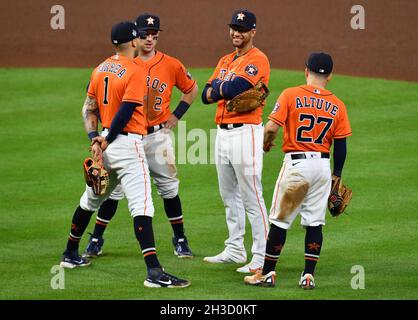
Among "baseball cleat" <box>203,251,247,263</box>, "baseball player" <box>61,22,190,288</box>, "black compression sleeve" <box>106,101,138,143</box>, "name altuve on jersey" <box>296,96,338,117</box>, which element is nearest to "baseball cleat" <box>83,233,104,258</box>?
"baseball player" <box>61,22,190,288</box>

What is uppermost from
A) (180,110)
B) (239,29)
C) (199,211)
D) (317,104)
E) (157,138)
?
(239,29)

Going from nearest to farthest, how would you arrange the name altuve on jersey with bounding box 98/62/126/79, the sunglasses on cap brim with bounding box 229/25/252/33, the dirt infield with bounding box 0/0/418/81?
1. the name altuve on jersey with bounding box 98/62/126/79
2. the sunglasses on cap brim with bounding box 229/25/252/33
3. the dirt infield with bounding box 0/0/418/81

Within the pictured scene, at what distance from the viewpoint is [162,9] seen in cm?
1694

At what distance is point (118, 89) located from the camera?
7.04 metres

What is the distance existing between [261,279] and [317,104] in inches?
54.8

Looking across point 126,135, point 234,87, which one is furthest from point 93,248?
point 234,87

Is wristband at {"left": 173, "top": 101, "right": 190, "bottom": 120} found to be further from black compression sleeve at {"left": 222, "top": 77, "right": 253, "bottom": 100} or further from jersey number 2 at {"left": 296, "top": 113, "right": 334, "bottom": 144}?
jersey number 2 at {"left": 296, "top": 113, "right": 334, "bottom": 144}

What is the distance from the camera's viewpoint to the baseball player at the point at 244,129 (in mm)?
7477

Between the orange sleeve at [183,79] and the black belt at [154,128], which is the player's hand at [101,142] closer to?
the black belt at [154,128]

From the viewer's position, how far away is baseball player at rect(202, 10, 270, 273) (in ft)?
24.5

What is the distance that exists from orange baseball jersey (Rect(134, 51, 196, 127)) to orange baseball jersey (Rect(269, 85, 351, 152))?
157 centimetres

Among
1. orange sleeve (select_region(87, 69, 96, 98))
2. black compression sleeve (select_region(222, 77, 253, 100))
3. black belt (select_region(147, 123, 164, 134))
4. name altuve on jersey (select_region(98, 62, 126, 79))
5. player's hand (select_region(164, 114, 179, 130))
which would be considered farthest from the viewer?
player's hand (select_region(164, 114, 179, 130))

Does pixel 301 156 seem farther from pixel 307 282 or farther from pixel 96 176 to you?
pixel 96 176

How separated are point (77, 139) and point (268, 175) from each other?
3.31 metres
